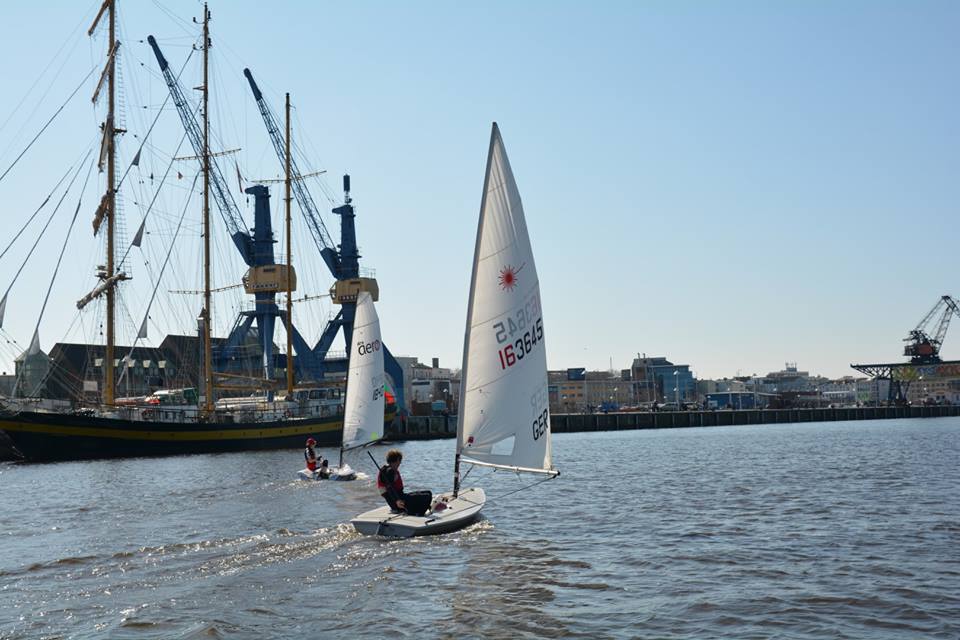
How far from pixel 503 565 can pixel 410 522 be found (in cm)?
281

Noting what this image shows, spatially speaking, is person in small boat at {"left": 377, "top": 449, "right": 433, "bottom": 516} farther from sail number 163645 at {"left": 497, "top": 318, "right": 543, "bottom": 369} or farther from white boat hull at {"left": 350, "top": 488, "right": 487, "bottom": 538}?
sail number 163645 at {"left": 497, "top": 318, "right": 543, "bottom": 369}

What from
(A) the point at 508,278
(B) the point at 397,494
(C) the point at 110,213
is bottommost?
(B) the point at 397,494

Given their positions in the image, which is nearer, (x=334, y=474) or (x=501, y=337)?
(x=501, y=337)

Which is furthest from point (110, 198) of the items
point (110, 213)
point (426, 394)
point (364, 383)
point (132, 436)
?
point (426, 394)

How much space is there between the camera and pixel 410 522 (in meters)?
19.5

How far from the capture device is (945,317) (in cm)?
19662

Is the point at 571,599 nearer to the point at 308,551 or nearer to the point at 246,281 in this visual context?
the point at 308,551

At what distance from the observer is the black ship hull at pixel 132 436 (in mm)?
55156

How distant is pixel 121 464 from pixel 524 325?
1515 inches

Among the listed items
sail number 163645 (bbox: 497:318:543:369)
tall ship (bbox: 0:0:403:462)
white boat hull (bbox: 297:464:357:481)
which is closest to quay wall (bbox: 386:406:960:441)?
tall ship (bbox: 0:0:403:462)

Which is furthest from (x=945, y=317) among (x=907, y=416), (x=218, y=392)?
(x=218, y=392)

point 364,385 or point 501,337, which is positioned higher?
point 501,337

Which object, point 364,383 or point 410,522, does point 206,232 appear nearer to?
point 364,383

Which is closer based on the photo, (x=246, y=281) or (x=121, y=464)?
(x=121, y=464)
